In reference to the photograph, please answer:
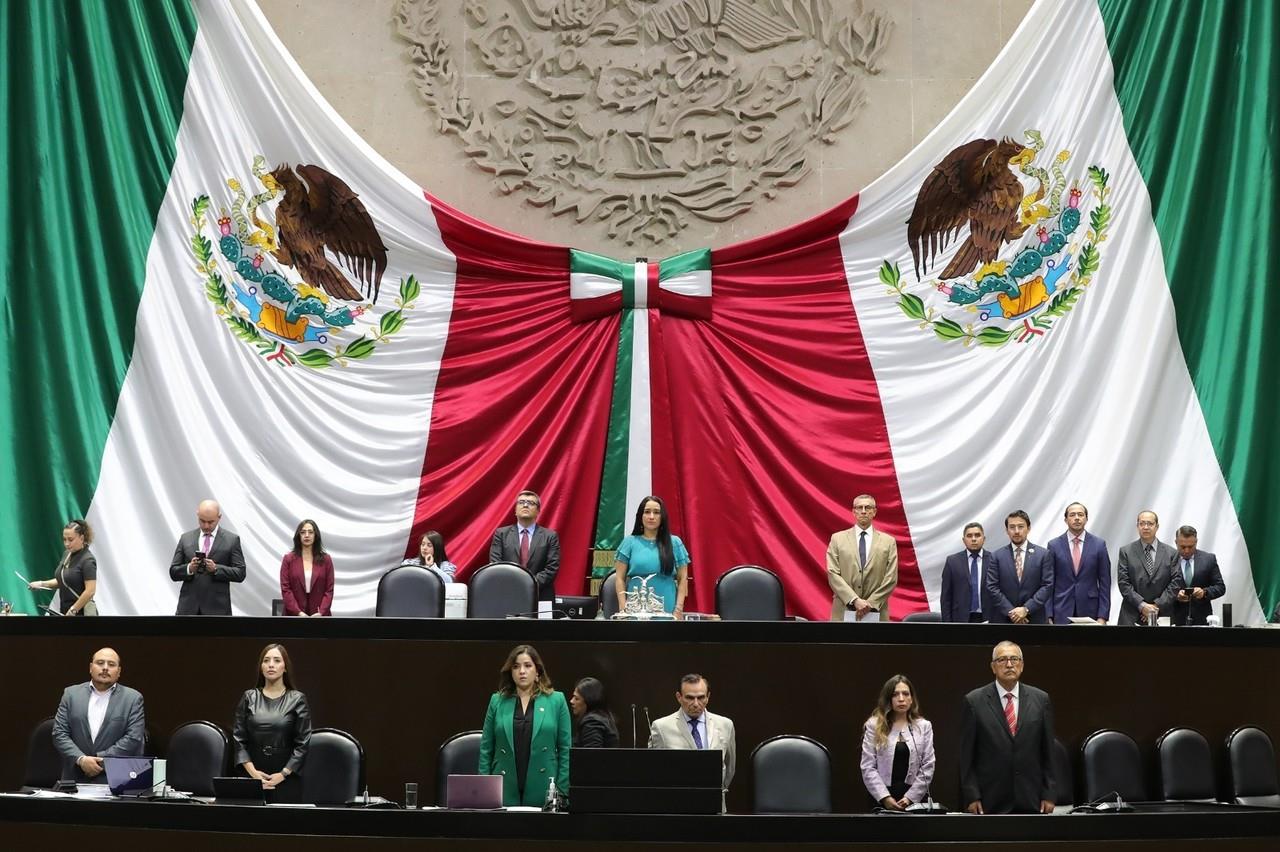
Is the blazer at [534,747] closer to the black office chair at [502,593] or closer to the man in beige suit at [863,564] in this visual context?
the black office chair at [502,593]

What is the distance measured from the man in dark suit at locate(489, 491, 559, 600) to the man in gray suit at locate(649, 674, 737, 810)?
6.68 ft

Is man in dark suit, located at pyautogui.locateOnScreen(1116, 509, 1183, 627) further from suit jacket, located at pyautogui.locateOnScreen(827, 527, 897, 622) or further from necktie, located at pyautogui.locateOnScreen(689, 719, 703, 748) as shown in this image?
necktie, located at pyautogui.locateOnScreen(689, 719, 703, 748)

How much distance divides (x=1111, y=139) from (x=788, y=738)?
5.50 meters

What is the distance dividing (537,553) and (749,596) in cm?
138

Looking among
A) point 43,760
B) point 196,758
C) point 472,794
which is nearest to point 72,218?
point 43,760

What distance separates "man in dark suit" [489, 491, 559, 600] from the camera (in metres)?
9.14

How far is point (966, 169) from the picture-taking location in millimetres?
10852

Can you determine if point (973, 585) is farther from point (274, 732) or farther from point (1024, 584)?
point (274, 732)

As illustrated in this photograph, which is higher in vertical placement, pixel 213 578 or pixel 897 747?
pixel 213 578

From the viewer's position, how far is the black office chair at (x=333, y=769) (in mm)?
6973

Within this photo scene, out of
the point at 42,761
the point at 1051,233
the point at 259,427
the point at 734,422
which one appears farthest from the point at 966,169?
the point at 42,761

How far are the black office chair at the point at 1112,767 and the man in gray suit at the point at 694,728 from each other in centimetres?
165

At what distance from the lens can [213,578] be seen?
8.85m

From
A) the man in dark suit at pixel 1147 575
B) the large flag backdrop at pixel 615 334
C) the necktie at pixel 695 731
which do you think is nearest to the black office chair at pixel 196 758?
→ the necktie at pixel 695 731
